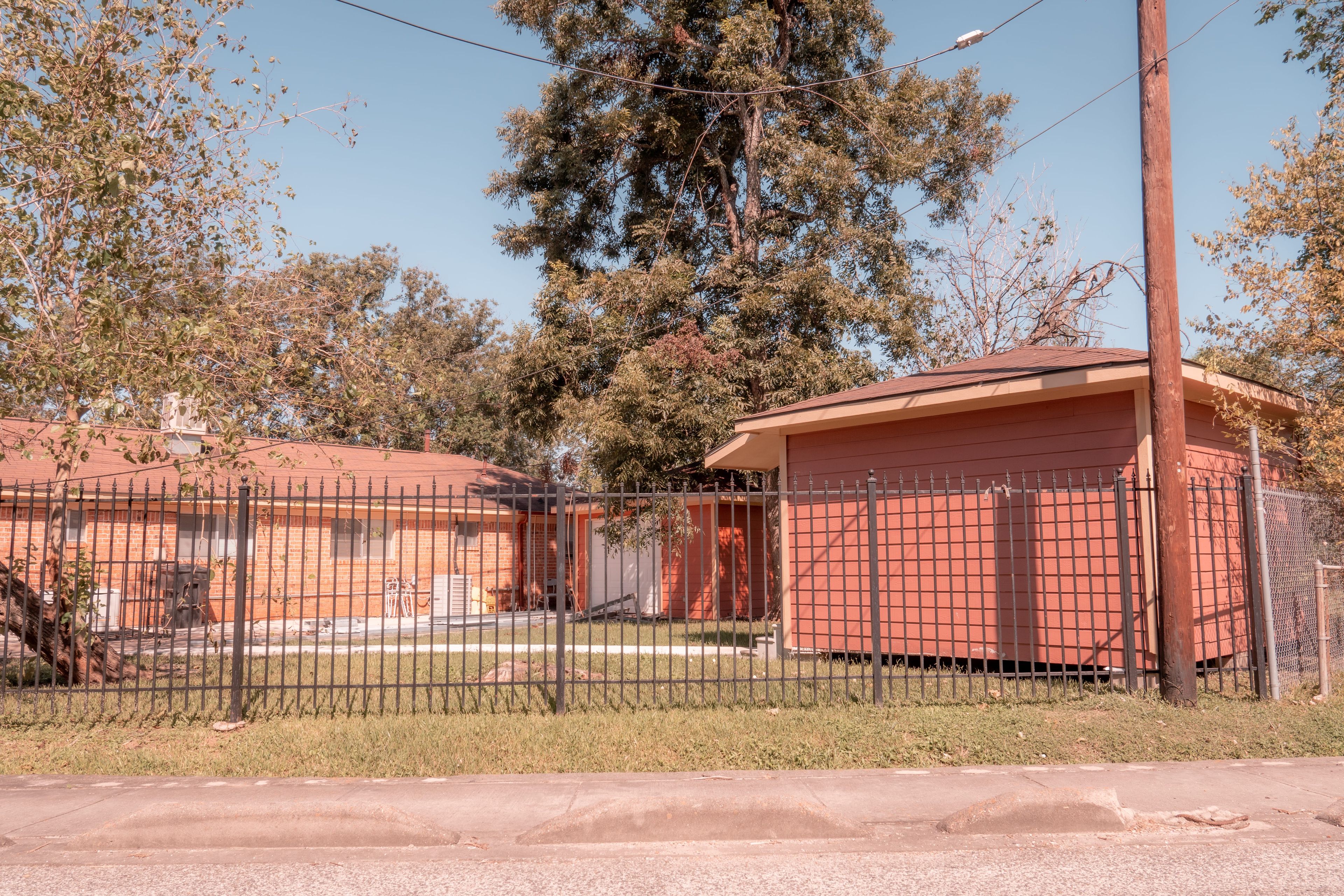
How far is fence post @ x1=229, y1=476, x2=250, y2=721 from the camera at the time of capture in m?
7.28

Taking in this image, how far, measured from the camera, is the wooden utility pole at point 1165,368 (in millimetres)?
7758

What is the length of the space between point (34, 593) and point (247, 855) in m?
5.98

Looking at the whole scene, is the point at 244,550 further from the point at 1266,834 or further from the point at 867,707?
the point at 1266,834

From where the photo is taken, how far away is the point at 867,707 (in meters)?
8.00

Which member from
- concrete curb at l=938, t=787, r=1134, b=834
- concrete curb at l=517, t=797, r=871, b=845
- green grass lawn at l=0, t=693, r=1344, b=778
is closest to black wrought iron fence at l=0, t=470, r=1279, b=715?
green grass lawn at l=0, t=693, r=1344, b=778

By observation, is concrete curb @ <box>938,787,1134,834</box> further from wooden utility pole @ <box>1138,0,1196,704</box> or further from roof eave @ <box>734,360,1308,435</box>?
roof eave @ <box>734,360,1308,435</box>

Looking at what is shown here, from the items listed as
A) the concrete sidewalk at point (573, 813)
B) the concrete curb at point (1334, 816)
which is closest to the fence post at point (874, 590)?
the concrete sidewalk at point (573, 813)

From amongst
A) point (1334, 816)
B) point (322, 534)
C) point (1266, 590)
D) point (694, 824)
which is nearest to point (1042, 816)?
point (1334, 816)

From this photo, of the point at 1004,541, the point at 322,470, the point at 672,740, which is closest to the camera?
the point at 672,740

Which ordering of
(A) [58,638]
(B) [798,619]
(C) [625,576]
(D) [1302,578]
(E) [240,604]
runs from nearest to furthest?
(E) [240,604] → (A) [58,638] → (D) [1302,578] → (B) [798,619] → (C) [625,576]

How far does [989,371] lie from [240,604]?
831cm

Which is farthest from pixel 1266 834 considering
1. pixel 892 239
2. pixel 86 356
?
pixel 892 239

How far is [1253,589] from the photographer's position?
8.08 metres

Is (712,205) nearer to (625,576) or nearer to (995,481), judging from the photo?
(625,576)
